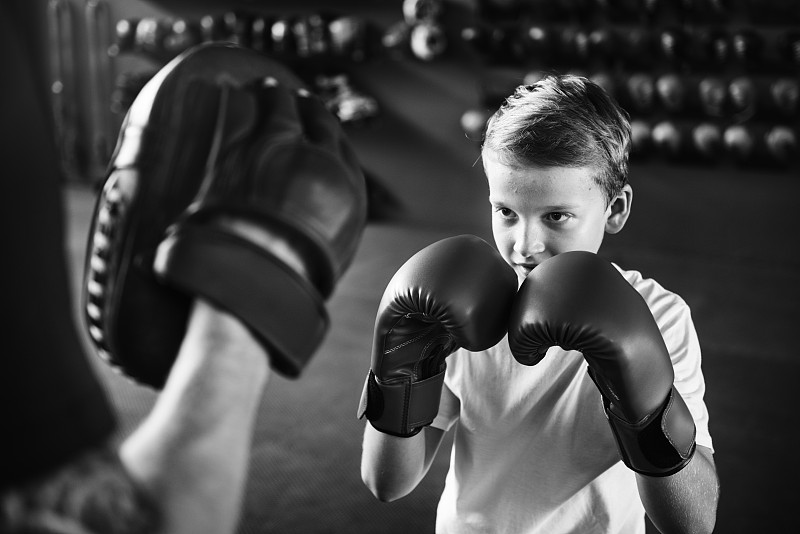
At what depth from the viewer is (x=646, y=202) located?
4996 millimetres

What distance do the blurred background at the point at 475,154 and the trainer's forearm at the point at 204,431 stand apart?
5.35 feet

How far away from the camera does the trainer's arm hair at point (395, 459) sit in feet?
3.41

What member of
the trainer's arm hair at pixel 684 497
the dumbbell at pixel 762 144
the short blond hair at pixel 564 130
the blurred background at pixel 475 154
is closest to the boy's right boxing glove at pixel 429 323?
the short blond hair at pixel 564 130

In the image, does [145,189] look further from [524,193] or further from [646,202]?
[646,202]

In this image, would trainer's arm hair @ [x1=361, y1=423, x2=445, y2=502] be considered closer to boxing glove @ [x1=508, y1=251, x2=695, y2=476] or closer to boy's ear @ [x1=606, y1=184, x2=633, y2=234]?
boxing glove @ [x1=508, y1=251, x2=695, y2=476]

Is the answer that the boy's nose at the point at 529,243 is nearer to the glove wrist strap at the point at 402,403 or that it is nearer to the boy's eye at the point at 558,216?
the boy's eye at the point at 558,216

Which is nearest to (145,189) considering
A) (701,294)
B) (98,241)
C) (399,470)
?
(98,241)

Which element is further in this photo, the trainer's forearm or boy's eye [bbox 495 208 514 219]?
boy's eye [bbox 495 208 514 219]

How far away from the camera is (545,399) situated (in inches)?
40.3

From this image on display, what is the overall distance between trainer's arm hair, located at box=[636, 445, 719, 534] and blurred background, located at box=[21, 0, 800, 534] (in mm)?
1229

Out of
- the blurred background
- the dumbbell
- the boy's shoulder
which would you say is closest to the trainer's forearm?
the boy's shoulder

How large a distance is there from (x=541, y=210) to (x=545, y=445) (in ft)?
0.97

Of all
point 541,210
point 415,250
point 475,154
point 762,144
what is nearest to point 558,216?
point 541,210

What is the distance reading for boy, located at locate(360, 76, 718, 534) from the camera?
0.98m
